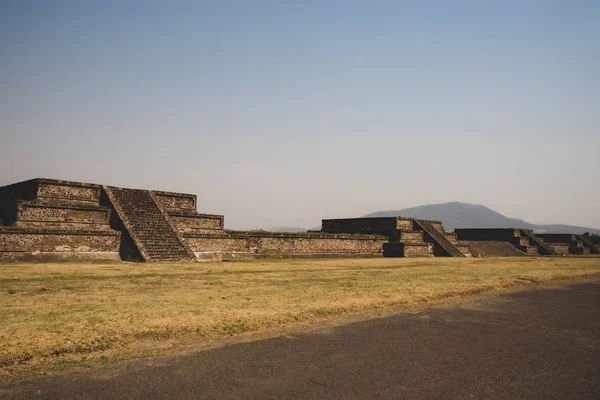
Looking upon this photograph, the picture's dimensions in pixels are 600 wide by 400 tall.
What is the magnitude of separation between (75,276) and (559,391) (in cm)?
1340

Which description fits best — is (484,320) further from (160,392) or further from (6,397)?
(6,397)

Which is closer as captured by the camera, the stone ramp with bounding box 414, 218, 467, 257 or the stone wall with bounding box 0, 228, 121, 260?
the stone wall with bounding box 0, 228, 121, 260

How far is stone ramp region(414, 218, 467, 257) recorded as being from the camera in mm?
36281

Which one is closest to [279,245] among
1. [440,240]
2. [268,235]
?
[268,235]

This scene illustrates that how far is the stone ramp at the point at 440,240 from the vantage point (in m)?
36.3

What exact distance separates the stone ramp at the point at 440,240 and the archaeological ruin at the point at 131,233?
261cm

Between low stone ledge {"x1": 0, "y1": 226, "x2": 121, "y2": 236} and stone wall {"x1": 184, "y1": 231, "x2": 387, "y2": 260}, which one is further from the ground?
low stone ledge {"x1": 0, "y1": 226, "x2": 121, "y2": 236}

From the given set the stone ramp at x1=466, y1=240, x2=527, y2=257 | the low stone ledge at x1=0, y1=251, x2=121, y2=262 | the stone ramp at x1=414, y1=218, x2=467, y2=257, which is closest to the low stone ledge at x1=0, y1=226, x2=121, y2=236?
the low stone ledge at x1=0, y1=251, x2=121, y2=262

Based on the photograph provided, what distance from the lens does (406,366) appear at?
5.79 metres

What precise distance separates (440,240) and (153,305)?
3313 centimetres

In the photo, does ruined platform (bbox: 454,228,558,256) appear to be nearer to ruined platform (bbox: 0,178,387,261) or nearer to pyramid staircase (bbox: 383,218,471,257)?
pyramid staircase (bbox: 383,218,471,257)

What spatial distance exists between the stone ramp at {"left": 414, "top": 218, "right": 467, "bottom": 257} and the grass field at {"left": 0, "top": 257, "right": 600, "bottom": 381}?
69.3ft

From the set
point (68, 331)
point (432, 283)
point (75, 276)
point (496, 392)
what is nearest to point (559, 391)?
point (496, 392)

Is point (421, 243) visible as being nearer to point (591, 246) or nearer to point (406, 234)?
point (406, 234)
